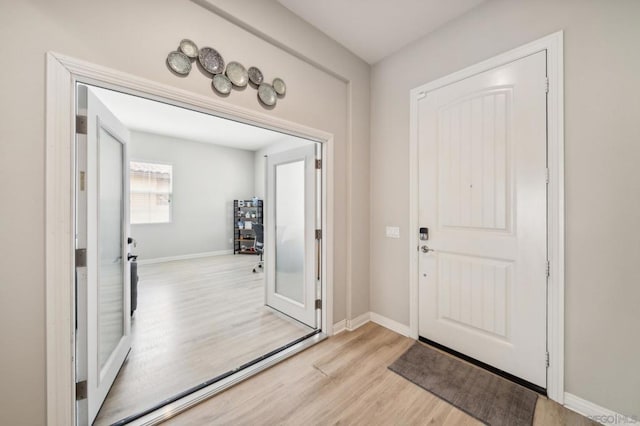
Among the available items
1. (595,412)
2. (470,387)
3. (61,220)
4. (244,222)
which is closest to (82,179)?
(61,220)

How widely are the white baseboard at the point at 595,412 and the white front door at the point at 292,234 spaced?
1974 mm

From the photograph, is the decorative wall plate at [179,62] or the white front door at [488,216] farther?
the white front door at [488,216]

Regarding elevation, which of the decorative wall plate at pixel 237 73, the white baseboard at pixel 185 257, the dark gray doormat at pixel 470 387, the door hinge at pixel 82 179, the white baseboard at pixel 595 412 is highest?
the decorative wall plate at pixel 237 73

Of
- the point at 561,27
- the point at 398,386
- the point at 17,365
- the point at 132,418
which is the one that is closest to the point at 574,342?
the point at 398,386

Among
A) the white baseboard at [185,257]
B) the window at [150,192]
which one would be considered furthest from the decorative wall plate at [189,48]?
the white baseboard at [185,257]

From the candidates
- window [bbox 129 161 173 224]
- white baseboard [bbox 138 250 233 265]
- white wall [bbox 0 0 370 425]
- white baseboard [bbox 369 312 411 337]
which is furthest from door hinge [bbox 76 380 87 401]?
window [bbox 129 161 173 224]

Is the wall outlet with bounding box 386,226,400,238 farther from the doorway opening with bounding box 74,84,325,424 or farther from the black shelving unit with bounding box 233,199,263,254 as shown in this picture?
the black shelving unit with bounding box 233,199,263,254

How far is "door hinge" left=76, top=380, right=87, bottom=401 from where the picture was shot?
1336mm

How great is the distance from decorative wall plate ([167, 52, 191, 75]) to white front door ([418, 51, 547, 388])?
198 centimetres

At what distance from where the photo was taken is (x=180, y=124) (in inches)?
205

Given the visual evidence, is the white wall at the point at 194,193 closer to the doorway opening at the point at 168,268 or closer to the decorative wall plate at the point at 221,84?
the doorway opening at the point at 168,268

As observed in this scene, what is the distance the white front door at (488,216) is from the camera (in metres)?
1.74

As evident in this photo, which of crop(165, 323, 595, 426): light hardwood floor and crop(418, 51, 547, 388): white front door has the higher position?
crop(418, 51, 547, 388): white front door

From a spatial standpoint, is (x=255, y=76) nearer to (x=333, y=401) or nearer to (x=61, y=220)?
(x=61, y=220)
